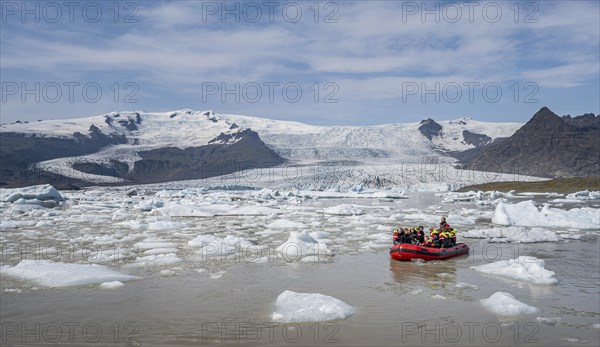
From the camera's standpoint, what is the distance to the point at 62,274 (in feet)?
32.7

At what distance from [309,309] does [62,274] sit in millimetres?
5506

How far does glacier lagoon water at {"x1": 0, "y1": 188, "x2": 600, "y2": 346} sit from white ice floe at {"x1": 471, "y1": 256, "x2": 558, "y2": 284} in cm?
21

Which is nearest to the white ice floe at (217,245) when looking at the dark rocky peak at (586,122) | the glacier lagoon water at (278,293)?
the glacier lagoon water at (278,293)

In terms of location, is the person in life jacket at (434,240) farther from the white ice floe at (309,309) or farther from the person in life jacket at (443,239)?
the white ice floe at (309,309)

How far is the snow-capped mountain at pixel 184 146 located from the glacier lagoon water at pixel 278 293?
82628 millimetres

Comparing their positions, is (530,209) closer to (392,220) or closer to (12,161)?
(392,220)

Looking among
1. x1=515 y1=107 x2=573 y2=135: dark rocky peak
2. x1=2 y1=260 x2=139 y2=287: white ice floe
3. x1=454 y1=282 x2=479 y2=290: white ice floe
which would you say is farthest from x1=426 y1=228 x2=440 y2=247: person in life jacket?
x1=515 y1=107 x2=573 y2=135: dark rocky peak

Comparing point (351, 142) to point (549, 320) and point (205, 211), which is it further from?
point (549, 320)

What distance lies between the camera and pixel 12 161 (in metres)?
103

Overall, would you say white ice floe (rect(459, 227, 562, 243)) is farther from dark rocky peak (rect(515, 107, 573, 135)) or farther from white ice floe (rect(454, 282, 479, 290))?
dark rocky peak (rect(515, 107, 573, 135))

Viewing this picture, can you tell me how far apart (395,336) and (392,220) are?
17.0 m

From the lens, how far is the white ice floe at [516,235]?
52.7 feet

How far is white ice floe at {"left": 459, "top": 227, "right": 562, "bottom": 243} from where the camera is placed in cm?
1606

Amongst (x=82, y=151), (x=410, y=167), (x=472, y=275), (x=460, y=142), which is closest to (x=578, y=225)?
(x=472, y=275)
